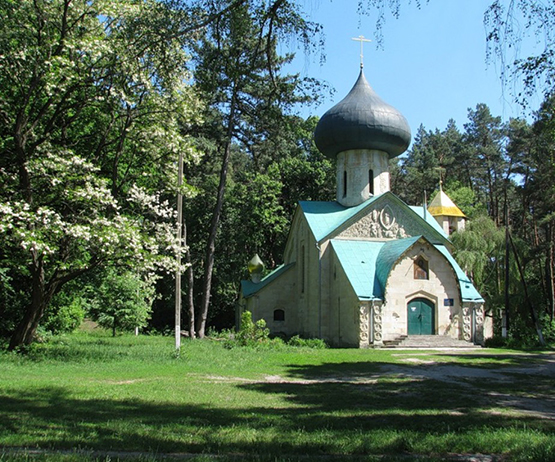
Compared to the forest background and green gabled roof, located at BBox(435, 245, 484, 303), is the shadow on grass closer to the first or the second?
the forest background

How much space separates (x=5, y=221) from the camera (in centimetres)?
1298

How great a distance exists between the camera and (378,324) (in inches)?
957

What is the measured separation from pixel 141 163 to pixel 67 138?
245 cm

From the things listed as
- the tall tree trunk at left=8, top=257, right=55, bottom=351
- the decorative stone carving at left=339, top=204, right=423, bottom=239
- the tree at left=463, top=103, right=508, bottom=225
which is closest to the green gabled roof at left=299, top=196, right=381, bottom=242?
the decorative stone carving at left=339, top=204, right=423, bottom=239

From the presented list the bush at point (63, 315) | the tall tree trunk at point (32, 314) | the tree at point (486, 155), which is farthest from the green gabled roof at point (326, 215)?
the tree at point (486, 155)

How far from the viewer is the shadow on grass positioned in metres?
5.93

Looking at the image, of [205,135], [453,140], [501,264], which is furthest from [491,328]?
[453,140]

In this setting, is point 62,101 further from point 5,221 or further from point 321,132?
point 321,132

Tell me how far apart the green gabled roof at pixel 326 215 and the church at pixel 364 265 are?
2.2 inches

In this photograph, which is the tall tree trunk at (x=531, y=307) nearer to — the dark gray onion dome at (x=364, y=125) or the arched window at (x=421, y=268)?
the arched window at (x=421, y=268)

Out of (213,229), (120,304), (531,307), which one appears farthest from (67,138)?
(531,307)

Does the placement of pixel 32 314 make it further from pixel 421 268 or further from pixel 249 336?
pixel 421 268

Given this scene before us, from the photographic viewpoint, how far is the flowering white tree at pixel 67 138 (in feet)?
46.2

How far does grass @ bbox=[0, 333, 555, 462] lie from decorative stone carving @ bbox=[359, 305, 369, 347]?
839 centimetres
